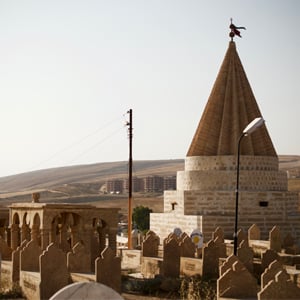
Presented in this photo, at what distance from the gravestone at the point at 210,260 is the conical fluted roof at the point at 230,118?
9840mm

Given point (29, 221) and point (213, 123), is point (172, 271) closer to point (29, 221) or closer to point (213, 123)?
point (29, 221)

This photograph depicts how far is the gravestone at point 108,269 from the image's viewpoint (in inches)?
584

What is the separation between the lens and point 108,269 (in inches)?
590

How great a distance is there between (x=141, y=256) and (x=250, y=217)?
22.3 ft

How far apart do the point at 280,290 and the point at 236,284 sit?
5.45 feet

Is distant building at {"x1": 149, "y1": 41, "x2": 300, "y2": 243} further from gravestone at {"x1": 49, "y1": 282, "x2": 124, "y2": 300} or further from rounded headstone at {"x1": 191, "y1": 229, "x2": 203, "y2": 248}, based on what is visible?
gravestone at {"x1": 49, "y1": 282, "x2": 124, "y2": 300}

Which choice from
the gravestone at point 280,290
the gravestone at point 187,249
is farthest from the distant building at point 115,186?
the gravestone at point 280,290

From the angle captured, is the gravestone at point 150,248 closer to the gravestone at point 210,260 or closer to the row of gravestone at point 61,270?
the gravestone at point 210,260

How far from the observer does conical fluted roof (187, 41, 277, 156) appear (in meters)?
27.7

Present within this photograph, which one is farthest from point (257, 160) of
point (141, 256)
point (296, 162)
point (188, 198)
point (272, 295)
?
point (296, 162)

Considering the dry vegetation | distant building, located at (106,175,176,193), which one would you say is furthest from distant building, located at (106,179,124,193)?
the dry vegetation

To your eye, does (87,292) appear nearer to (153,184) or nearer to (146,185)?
(153,184)

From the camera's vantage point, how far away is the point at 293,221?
27219 millimetres

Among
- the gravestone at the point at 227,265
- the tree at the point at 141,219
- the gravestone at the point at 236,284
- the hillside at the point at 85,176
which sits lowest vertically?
the gravestone at the point at 236,284
